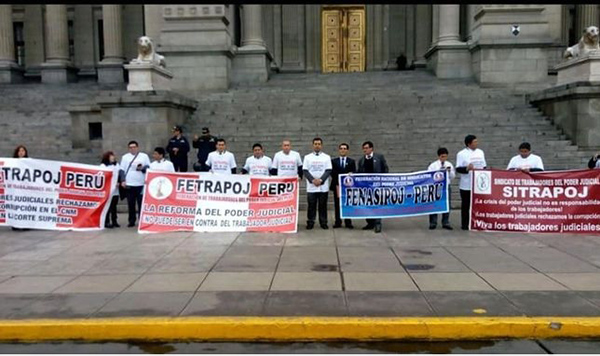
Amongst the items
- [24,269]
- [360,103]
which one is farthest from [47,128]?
[24,269]

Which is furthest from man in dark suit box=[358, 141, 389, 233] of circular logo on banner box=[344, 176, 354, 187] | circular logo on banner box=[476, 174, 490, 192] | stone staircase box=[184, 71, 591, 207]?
stone staircase box=[184, 71, 591, 207]

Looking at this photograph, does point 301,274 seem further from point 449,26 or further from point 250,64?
point 449,26

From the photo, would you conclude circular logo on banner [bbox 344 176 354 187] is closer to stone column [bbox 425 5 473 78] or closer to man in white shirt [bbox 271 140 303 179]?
man in white shirt [bbox 271 140 303 179]

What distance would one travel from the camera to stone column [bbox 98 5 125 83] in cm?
2989

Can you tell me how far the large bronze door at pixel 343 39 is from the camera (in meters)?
29.2

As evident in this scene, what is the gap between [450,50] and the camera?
22.5 meters

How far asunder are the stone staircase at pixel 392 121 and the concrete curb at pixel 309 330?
759 cm

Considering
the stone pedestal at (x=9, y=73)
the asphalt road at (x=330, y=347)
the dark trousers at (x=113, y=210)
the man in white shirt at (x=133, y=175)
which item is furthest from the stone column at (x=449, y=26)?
the stone pedestal at (x=9, y=73)

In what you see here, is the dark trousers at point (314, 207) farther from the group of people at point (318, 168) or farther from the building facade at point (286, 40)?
the building facade at point (286, 40)

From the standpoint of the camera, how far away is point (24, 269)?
24.2 ft

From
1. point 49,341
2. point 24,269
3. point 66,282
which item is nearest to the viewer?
point 49,341

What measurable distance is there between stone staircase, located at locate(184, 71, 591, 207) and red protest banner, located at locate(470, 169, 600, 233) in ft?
8.10

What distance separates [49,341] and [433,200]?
24.0 feet

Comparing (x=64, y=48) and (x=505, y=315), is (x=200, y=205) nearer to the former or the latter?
(x=505, y=315)
